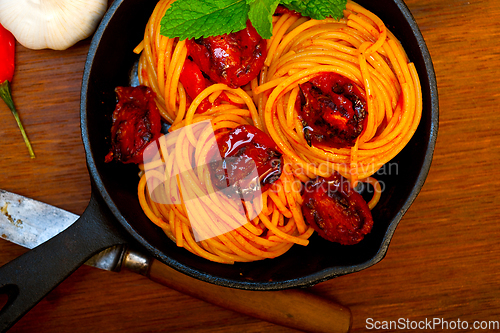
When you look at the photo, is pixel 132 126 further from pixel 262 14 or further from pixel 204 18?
pixel 262 14

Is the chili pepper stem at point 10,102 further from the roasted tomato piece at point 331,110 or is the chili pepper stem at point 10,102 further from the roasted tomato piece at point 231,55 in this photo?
the roasted tomato piece at point 331,110

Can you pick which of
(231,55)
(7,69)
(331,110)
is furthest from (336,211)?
(7,69)

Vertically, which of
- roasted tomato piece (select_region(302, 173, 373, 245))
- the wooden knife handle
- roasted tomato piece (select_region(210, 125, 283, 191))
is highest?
roasted tomato piece (select_region(210, 125, 283, 191))

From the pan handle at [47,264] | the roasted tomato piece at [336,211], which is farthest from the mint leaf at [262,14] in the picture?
the pan handle at [47,264]

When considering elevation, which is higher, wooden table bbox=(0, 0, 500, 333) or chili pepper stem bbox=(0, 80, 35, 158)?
chili pepper stem bbox=(0, 80, 35, 158)

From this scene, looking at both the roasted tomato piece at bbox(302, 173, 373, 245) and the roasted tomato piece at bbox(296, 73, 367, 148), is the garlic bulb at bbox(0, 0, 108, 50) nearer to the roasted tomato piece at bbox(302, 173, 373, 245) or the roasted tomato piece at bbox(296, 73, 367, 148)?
the roasted tomato piece at bbox(296, 73, 367, 148)

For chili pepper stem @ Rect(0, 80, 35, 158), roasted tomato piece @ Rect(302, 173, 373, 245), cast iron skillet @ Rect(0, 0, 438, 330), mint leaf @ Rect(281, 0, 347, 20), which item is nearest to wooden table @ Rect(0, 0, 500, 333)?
chili pepper stem @ Rect(0, 80, 35, 158)

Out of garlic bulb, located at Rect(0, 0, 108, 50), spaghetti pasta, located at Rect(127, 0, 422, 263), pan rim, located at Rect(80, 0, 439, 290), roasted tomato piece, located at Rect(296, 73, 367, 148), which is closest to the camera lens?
pan rim, located at Rect(80, 0, 439, 290)

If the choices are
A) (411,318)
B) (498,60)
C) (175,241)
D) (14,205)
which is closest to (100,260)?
(175,241)
